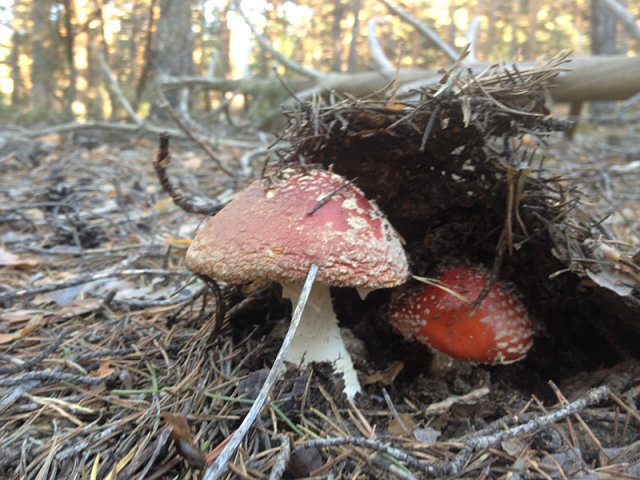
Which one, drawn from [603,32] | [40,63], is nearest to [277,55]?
[603,32]

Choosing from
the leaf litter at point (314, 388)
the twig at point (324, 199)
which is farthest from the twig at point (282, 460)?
the twig at point (324, 199)

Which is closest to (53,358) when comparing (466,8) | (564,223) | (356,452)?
(356,452)

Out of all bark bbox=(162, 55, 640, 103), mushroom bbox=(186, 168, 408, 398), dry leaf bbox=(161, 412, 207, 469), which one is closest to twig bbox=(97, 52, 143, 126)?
bark bbox=(162, 55, 640, 103)

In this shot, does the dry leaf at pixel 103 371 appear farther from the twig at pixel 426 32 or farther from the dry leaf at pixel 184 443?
the twig at pixel 426 32

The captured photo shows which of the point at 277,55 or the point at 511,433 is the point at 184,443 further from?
the point at 277,55

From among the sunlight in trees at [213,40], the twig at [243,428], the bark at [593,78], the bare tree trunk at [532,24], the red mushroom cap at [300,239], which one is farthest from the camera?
the bare tree trunk at [532,24]

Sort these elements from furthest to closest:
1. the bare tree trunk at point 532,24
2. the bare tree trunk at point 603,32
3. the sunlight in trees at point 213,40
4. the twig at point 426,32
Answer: the bare tree trunk at point 532,24, the bare tree trunk at point 603,32, the sunlight in trees at point 213,40, the twig at point 426,32

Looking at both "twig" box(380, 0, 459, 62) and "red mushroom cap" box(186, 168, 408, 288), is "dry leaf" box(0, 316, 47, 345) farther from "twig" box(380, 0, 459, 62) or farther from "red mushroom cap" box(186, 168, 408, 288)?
"twig" box(380, 0, 459, 62)

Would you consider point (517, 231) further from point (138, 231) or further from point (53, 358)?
point (138, 231)
